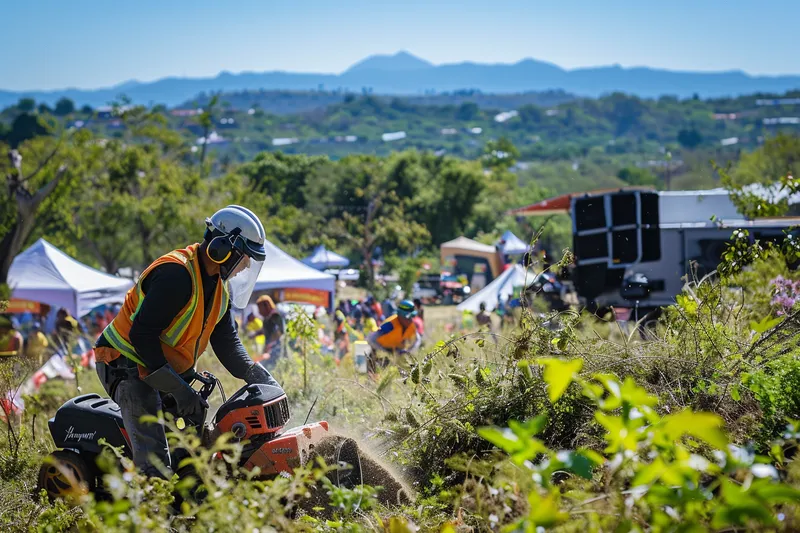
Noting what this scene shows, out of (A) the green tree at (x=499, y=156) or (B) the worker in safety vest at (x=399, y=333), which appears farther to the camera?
(A) the green tree at (x=499, y=156)

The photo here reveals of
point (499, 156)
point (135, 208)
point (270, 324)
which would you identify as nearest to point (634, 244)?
point (270, 324)

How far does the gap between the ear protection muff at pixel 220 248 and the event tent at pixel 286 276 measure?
13536 millimetres

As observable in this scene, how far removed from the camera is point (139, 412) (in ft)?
→ 14.5

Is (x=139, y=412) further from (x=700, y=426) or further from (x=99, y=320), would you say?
(x=99, y=320)

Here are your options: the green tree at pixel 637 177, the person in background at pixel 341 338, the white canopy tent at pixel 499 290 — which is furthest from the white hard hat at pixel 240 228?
the green tree at pixel 637 177

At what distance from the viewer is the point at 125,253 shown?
1490 inches

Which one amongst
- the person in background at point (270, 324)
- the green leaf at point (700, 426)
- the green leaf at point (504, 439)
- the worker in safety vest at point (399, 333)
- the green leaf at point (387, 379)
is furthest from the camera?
the person in background at point (270, 324)

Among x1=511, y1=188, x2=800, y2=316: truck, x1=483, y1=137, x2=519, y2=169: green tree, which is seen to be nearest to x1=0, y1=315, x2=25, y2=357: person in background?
x1=511, y1=188, x2=800, y2=316: truck

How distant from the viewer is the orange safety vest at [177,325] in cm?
445

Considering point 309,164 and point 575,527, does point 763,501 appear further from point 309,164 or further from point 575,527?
point 309,164

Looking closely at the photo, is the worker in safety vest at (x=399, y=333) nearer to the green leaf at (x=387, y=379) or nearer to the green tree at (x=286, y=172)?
the green leaf at (x=387, y=379)

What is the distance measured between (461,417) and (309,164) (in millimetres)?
63694

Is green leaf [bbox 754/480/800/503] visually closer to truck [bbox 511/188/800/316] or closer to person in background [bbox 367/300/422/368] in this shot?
person in background [bbox 367/300/422/368]

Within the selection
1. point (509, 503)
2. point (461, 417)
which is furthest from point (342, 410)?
point (509, 503)
